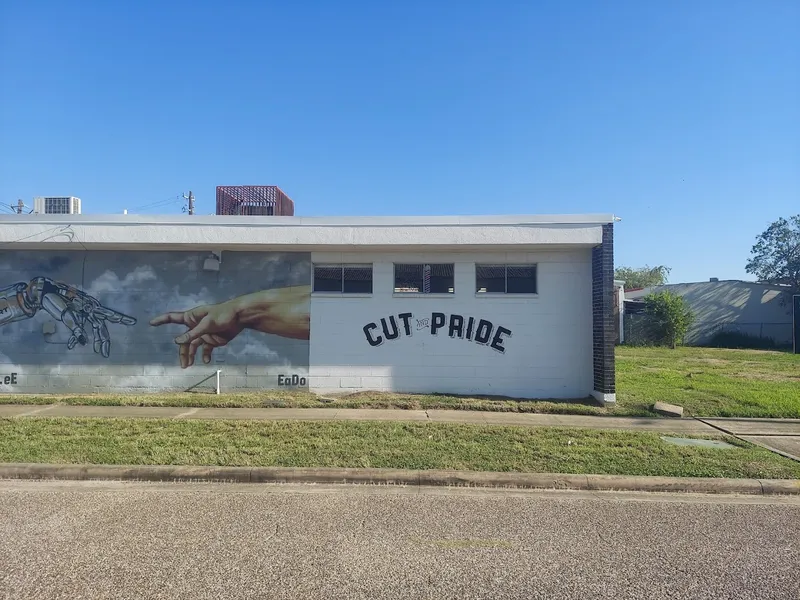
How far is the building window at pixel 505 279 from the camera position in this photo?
12102mm

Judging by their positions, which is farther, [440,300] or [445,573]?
[440,300]

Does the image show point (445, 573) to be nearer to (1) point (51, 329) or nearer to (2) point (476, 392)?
(2) point (476, 392)

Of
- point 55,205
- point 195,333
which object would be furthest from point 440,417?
point 55,205

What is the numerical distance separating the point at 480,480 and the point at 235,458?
9.77 feet

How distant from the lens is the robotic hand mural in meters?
12.2

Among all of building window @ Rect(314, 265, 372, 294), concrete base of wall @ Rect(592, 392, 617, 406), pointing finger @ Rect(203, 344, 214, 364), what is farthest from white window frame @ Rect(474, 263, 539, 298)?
pointing finger @ Rect(203, 344, 214, 364)

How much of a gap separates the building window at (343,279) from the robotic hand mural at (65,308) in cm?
412

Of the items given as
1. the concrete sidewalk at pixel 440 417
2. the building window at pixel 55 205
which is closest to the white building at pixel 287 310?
the concrete sidewalk at pixel 440 417

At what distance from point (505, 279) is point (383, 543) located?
8194 mm

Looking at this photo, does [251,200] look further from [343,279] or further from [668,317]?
[668,317]

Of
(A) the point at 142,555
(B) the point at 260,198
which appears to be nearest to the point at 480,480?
(A) the point at 142,555

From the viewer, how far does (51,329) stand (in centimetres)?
1214

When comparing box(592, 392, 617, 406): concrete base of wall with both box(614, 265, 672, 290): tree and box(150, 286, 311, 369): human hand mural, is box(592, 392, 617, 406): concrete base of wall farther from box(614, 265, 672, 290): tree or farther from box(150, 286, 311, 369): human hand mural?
box(614, 265, 672, 290): tree

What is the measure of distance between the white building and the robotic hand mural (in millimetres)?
22
